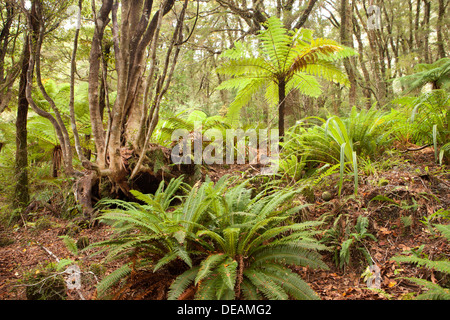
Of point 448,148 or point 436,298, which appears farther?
point 448,148

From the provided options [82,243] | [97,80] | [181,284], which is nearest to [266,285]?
[181,284]

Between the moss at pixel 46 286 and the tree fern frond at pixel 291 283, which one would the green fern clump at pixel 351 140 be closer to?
the tree fern frond at pixel 291 283

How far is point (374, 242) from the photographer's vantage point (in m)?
1.93

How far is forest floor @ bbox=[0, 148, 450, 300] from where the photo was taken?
1640 millimetres

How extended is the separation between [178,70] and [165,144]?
11.7 ft

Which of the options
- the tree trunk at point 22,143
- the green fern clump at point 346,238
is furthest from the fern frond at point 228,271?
the tree trunk at point 22,143

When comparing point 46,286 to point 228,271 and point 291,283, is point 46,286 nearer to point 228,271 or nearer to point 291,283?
point 228,271

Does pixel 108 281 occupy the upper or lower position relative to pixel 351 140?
lower

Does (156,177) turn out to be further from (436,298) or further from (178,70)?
(178,70)

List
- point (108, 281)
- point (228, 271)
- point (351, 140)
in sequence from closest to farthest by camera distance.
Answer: point (228, 271) → point (108, 281) → point (351, 140)

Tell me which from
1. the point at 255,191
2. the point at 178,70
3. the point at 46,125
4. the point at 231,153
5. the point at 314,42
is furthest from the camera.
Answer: the point at 178,70

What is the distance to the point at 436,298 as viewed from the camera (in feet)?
4.23

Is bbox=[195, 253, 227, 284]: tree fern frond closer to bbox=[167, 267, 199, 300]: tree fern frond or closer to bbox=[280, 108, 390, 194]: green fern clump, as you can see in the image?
bbox=[167, 267, 199, 300]: tree fern frond
